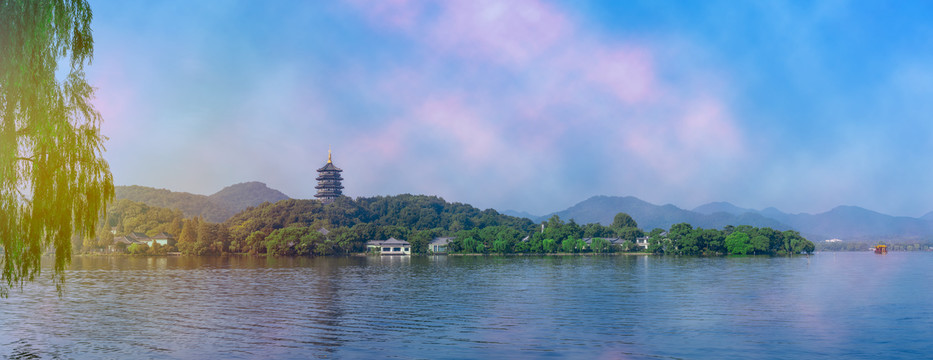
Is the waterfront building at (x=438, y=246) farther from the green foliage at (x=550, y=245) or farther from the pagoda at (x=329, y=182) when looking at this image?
the pagoda at (x=329, y=182)

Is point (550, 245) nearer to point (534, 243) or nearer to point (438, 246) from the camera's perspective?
point (534, 243)

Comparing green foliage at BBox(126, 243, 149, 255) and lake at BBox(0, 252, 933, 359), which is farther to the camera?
green foliage at BBox(126, 243, 149, 255)

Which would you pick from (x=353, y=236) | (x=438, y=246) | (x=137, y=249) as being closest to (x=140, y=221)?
(x=137, y=249)

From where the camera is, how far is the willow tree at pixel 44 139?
1139cm

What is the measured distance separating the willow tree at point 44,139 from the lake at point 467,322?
3821mm

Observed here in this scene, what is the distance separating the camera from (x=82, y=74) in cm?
1333

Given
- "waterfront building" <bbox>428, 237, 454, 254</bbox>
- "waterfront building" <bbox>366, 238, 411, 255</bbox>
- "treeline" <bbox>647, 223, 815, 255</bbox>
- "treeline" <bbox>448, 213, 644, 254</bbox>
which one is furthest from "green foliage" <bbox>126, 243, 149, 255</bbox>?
"treeline" <bbox>647, 223, 815, 255</bbox>

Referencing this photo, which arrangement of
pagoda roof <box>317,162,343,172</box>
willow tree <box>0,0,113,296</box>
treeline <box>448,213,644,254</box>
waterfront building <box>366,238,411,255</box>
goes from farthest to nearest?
pagoda roof <box>317,162,343,172</box> < waterfront building <box>366,238,411,255</box> < treeline <box>448,213,644,254</box> < willow tree <box>0,0,113,296</box>

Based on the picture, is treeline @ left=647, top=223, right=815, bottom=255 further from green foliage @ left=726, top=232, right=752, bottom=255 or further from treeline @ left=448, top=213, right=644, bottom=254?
treeline @ left=448, top=213, right=644, bottom=254

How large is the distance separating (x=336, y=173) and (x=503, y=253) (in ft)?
208

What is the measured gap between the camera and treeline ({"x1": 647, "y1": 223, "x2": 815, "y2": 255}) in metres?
95.4

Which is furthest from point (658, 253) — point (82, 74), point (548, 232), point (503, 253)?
point (82, 74)

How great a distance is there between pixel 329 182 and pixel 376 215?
16.1 m

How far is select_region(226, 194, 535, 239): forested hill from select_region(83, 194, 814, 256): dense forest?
1.08ft
